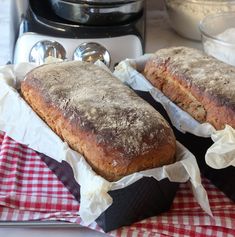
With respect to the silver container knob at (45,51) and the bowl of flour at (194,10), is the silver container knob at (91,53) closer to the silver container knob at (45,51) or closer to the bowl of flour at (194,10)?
the silver container knob at (45,51)

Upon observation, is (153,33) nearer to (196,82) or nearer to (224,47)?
(224,47)

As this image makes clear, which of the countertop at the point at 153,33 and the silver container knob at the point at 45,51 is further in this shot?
the countertop at the point at 153,33

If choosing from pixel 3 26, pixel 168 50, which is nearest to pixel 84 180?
pixel 168 50

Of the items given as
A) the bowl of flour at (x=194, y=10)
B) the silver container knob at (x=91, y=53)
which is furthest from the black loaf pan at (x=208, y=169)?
the bowl of flour at (x=194, y=10)

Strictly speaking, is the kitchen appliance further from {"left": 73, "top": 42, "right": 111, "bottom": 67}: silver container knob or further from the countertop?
the countertop

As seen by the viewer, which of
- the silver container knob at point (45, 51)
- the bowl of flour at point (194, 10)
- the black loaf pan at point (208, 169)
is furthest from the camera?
the bowl of flour at point (194, 10)

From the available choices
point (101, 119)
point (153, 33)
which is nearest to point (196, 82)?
point (101, 119)
